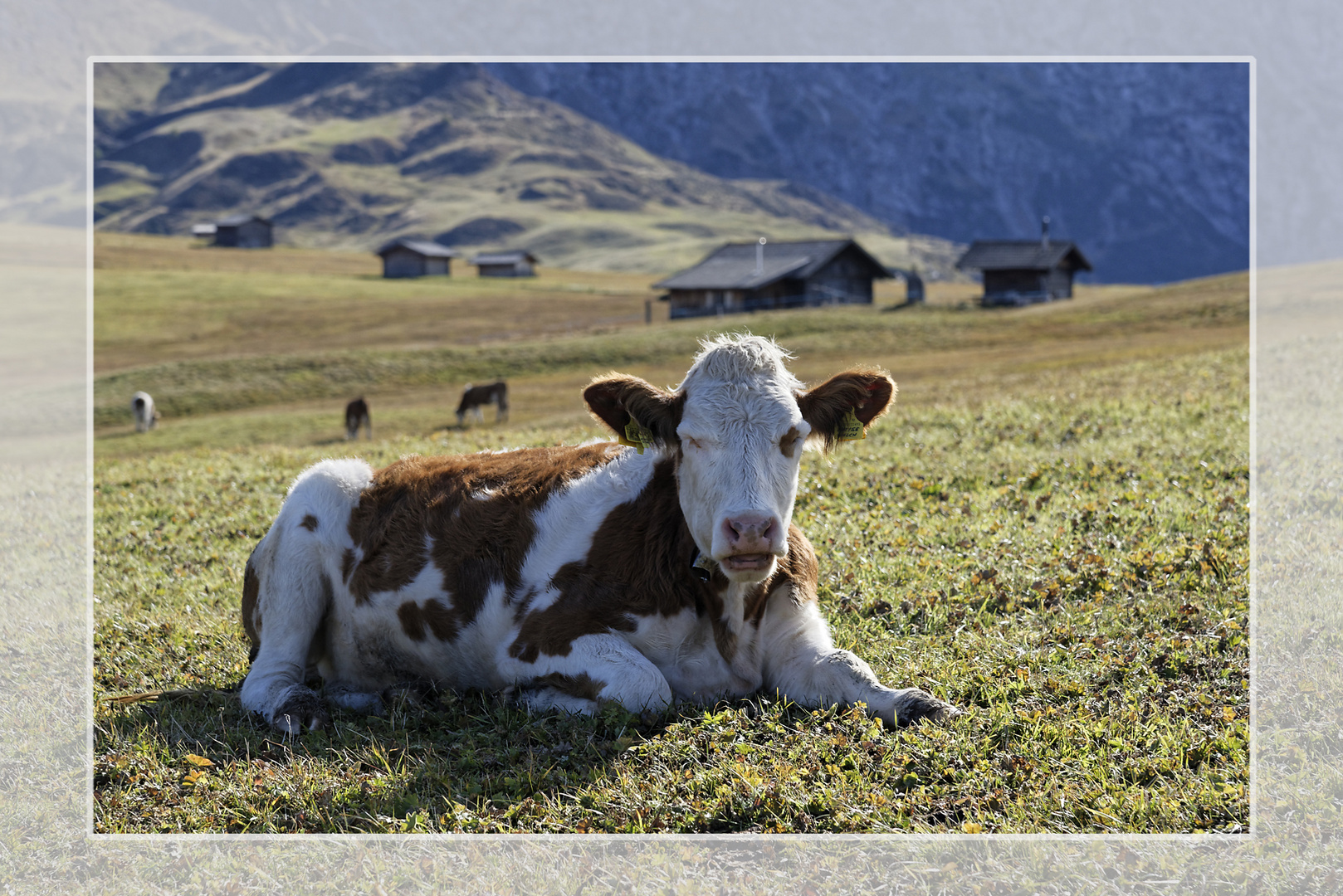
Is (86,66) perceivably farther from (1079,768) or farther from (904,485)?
(904,485)

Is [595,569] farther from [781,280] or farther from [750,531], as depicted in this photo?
[781,280]

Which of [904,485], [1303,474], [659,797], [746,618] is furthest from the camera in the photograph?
[904,485]

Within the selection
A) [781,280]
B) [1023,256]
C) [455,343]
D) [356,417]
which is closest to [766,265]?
[781,280]

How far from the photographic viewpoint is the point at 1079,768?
16.8 feet

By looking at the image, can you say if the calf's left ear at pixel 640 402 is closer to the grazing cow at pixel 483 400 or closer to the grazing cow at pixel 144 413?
the grazing cow at pixel 483 400

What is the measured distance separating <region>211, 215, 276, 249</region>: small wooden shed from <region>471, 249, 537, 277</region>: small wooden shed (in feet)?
133

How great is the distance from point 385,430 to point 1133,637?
33.2 m

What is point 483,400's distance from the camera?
39.8m

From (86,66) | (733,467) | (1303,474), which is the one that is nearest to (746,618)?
(733,467)

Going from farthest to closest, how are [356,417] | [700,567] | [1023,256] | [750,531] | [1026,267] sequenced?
[1023,256]
[1026,267]
[356,417]
[700,567]
[750,531]

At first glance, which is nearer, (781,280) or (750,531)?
(750,531)

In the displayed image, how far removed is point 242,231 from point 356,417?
151 meters

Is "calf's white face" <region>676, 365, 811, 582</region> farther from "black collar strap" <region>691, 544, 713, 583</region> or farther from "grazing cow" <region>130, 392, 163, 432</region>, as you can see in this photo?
"grazing cow" <region>130, 392, 163, 432</region>

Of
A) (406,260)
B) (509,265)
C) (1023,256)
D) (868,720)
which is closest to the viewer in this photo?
(868,720)
